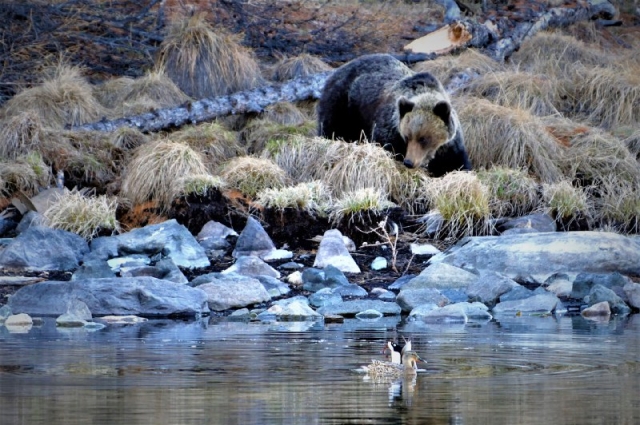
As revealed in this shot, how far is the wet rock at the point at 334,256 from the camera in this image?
473 inches

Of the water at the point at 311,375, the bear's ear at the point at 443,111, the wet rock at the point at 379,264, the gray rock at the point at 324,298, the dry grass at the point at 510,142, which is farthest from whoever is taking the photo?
the dry grass at the point at 510,142

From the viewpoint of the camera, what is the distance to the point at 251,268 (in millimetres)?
11531

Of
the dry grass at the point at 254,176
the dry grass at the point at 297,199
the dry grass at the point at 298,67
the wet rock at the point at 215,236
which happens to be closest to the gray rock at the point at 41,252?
the wet rock at the point at 215,236

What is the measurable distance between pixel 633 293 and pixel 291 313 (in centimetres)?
320

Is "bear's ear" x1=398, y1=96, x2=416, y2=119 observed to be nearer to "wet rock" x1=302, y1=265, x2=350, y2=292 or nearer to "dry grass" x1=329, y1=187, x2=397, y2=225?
"dry grass" x1=329, y1=187, x2=397, y2=225

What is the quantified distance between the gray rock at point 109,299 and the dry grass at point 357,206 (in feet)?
11.4

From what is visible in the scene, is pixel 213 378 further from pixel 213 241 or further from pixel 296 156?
pixel 296 156

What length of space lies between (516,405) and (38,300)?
559 cm

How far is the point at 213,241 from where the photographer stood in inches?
511

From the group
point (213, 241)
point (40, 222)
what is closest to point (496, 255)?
point (213, 241)

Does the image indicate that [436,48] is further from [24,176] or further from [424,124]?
[24,176]

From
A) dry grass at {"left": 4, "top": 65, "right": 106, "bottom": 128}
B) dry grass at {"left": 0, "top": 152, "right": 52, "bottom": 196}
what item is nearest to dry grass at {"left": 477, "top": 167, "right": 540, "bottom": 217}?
dry grass at {"left": 0, "top": 152, "right": 52, "bottom": 196}

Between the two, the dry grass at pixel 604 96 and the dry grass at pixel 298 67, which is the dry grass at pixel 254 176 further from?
the dry grass at pixel 604 96

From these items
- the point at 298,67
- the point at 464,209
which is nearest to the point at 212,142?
the point at 464,209
